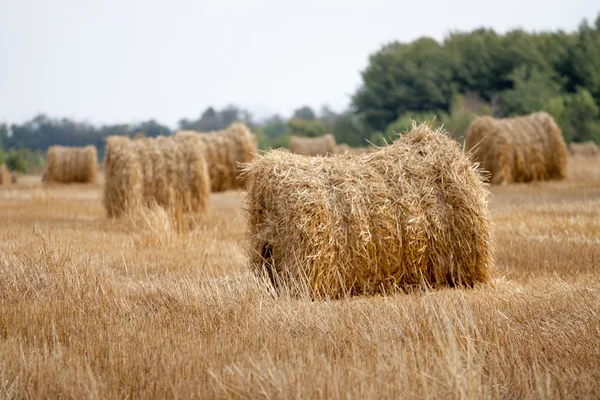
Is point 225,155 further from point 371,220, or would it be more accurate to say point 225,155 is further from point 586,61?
point 586,61

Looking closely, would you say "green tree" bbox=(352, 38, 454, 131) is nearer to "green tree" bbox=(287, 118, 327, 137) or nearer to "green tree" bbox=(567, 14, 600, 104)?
"green tree" bbox=(287, 118, 327, 137)

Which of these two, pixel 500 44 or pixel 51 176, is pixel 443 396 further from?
pixel 500 44

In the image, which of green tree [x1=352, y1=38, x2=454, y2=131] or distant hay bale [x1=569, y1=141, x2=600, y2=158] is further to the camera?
green tree [x1=352, y1=38, x2=454, y2=131]

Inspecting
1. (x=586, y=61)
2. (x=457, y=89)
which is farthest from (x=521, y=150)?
(x=457, y=89)

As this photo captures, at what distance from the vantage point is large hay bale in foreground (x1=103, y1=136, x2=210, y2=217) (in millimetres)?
12438

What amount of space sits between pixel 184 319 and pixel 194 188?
25.6 ft

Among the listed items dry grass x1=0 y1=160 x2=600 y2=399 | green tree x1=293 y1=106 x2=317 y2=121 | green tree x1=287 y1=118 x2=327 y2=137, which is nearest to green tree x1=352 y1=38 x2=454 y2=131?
green tree x1=287 y1=118 x2=327 y2=137

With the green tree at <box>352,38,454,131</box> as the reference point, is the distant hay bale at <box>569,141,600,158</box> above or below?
below

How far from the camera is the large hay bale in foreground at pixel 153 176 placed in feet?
40.8

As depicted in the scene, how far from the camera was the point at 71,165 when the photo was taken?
80.0 feet

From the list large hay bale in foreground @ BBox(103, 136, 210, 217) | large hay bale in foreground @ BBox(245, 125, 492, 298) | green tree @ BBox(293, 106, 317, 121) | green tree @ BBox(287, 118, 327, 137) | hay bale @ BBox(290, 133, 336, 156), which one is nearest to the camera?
large hay bale in foreground @ BBox(245, 125, 492, 298)

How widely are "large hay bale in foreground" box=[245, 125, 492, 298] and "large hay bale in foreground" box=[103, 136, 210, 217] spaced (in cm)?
582

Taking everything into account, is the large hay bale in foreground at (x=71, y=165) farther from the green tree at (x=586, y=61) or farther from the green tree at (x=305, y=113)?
the green tree at (x=305, y=113)

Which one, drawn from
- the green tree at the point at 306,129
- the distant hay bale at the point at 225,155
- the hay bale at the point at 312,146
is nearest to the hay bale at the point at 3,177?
the hay bale at the point at 312,146
